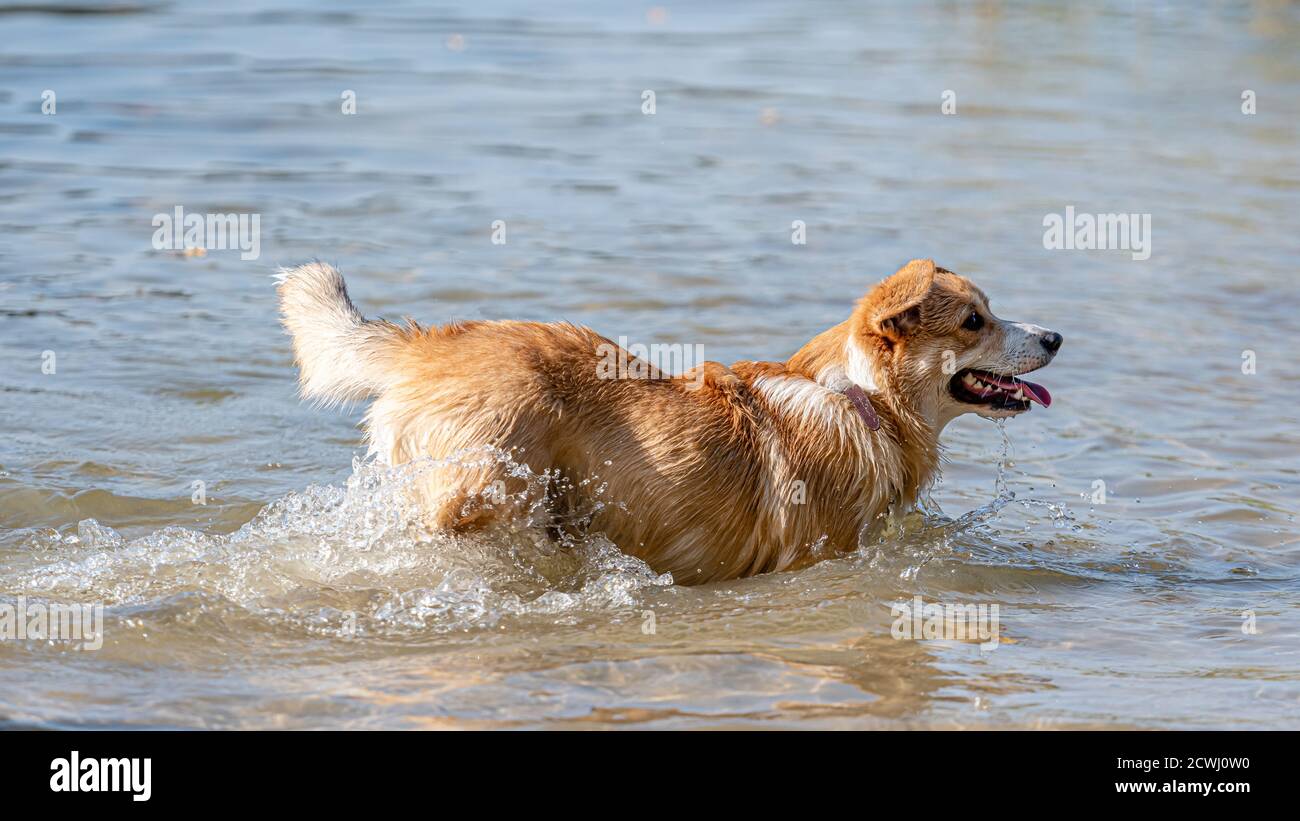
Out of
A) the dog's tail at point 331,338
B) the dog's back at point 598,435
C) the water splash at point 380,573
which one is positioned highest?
the dog's tail at point 331,338

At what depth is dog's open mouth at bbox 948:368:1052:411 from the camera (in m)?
6.29

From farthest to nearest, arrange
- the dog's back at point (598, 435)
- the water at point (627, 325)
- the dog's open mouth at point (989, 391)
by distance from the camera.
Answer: the dog's open mouth at point (989, 391) < the dog's back at point (598, 435) < the water at point (627, 325)

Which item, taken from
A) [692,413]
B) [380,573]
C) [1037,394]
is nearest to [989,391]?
[1037,394]

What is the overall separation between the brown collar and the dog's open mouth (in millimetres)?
435

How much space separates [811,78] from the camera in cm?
1800

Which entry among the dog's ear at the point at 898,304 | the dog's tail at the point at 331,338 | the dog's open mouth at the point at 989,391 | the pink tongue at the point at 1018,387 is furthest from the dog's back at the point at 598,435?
the pink tongue at the point at 1018,387

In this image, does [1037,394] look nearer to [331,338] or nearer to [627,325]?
[331,338]

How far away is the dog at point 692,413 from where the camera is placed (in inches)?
218

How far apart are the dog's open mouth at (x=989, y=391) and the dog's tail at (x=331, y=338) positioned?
2.29m

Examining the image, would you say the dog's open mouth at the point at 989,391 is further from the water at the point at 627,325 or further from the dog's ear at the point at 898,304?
the water at the point at 627,325

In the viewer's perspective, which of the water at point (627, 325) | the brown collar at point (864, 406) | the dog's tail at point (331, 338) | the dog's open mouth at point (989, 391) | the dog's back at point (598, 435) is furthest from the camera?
the dog's open mouth at point (989, 391)

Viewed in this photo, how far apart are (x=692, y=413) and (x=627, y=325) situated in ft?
12.7

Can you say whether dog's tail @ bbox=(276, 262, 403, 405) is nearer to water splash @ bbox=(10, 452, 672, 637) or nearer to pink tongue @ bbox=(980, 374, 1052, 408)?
water splash @ bbox=(10, 452, 672, 637)
